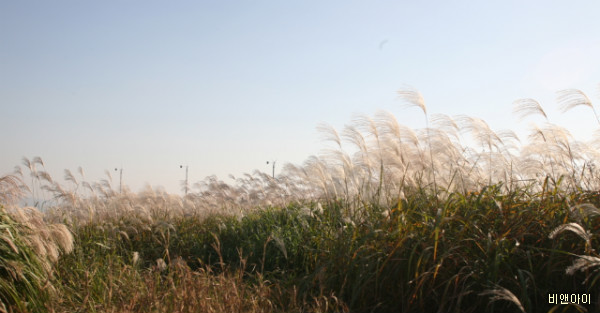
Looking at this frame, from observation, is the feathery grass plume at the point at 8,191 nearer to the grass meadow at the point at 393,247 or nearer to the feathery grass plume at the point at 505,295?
the grass meadow at the point at 393,247

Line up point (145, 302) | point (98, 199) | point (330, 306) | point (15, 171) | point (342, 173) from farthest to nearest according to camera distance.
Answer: point (98, 199) < point (15, 171) < point (342, 173) < point (330, 306) < point (145, 302)

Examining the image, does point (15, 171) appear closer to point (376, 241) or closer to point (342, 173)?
point (342, 173)

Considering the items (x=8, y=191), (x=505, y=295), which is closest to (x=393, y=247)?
(x=505, y=295)

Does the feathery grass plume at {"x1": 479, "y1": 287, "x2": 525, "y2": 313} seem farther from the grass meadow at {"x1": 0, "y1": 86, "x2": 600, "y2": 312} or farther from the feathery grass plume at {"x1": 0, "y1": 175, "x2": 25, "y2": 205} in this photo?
the feathery grass plume at {"x1": 0, "y1": 175, "x2": 25, "y2": 205}

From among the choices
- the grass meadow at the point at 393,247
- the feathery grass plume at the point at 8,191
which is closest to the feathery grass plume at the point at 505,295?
the grass meadow at the point at 393,247

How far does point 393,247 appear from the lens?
13.1 ft

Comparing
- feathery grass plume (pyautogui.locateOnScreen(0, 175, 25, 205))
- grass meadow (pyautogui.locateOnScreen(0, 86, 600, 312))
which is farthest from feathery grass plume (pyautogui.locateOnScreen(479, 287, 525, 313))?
feathery grass plume (pyautogui.locateOnScreen(0, 175, 25, 205))

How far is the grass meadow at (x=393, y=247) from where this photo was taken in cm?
358

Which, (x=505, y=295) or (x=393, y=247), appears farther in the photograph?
(x=393, y=247)

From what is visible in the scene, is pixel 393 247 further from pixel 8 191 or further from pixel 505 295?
pixel 8 191

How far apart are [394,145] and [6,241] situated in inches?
143

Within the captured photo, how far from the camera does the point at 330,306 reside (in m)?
3.85

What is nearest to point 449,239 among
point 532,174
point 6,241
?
point 532,174

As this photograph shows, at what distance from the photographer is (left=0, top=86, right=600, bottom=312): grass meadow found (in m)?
3.58
